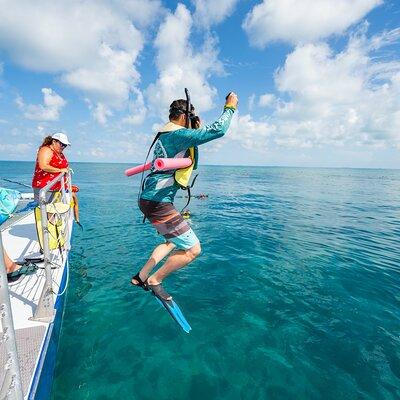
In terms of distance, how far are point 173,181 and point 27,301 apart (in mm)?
3869

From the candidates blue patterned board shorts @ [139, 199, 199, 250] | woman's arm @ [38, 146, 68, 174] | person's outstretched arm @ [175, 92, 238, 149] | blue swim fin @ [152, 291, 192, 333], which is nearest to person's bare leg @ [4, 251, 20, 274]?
woman's arm @ [38, 146, 68, 174]

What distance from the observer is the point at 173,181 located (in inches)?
185

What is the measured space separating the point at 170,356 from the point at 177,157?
438cm

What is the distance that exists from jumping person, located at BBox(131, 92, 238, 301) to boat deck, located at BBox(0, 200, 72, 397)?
202cm

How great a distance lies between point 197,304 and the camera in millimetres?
8109

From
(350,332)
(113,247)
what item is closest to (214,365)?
(350,332)

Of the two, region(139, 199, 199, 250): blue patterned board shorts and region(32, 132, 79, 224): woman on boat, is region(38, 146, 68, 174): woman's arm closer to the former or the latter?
region(32, 132, 79, 224): woman on boat

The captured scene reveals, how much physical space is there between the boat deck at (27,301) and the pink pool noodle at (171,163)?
10.8 feet

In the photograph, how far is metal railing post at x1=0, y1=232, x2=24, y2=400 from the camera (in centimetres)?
222

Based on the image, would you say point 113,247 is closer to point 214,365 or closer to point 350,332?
point 214,365

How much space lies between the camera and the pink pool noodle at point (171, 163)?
3.95 meters

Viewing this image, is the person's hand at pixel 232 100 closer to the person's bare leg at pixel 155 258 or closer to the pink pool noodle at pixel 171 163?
the pink pool noodle at pixel 171 163

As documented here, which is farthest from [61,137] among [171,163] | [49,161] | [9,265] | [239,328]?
[239,328]

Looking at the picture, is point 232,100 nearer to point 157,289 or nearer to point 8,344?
point 157,289
